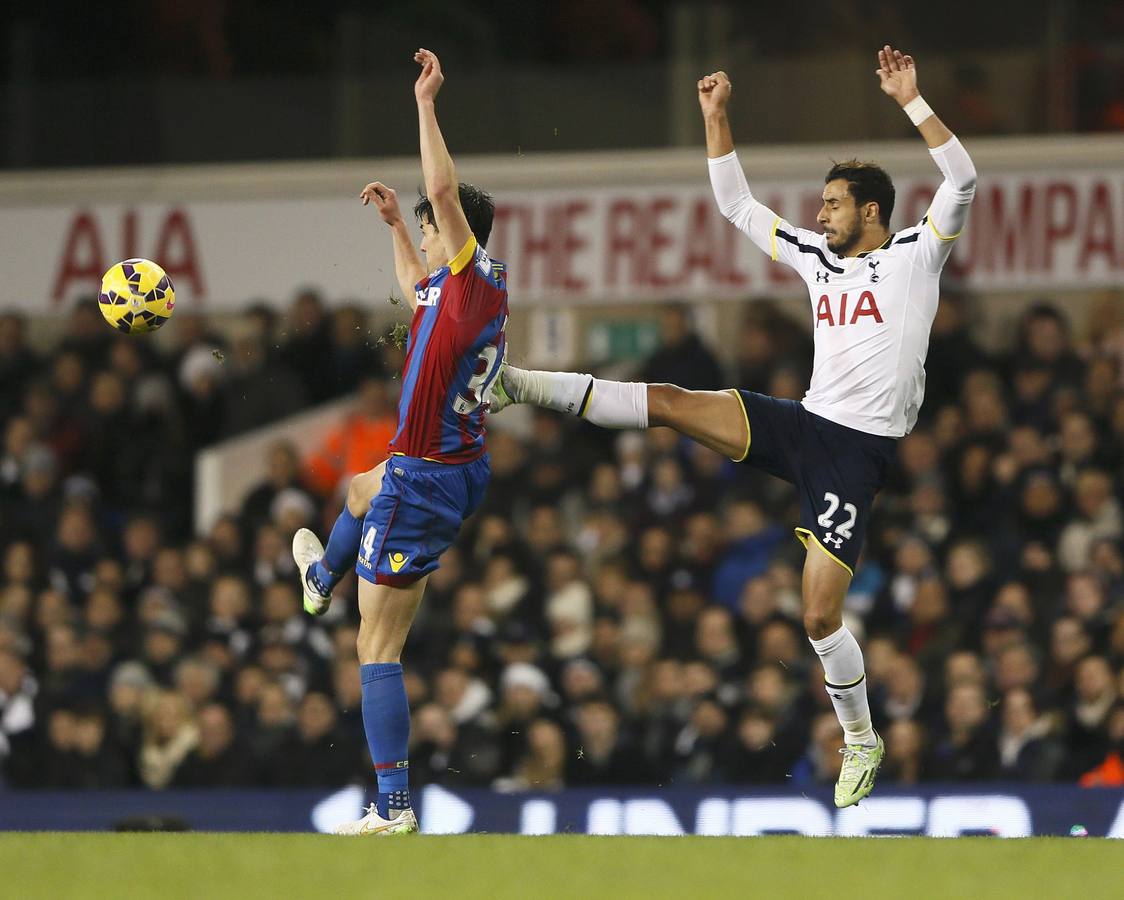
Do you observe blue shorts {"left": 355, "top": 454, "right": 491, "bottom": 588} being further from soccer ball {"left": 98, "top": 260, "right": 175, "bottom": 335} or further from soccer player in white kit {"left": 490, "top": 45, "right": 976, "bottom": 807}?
soccer ball {"left": 98, "top": 260, "right": 175, "bottom": 335}

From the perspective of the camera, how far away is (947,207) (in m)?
7.63

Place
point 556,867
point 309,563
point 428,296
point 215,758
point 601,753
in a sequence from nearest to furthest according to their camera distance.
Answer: point 556,867
point 428,296
point 309,563
point 601,753
point 215,758

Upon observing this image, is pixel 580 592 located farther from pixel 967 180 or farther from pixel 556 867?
pixel 556 867

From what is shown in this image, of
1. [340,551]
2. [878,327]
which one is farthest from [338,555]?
[878,327]

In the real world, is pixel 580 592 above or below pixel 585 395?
below

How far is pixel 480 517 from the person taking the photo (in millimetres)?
12945

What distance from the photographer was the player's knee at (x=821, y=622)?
25.7 ft

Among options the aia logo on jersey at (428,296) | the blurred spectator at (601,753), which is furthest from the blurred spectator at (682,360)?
the aia logo on jersey at (428,296)

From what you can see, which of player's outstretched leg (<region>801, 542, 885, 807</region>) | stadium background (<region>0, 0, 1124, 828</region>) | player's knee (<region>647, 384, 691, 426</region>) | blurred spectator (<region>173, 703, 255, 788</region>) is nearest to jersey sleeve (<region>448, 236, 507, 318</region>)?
player's knee (<region>647, 384, 691, 426</region>)

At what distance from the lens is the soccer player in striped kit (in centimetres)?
761

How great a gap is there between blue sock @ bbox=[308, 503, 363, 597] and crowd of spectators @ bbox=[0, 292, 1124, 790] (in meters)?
3.02

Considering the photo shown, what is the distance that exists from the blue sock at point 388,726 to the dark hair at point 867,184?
2587 millimetres

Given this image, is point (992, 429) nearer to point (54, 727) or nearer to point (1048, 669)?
point (1048, 669)

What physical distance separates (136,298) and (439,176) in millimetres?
1624
